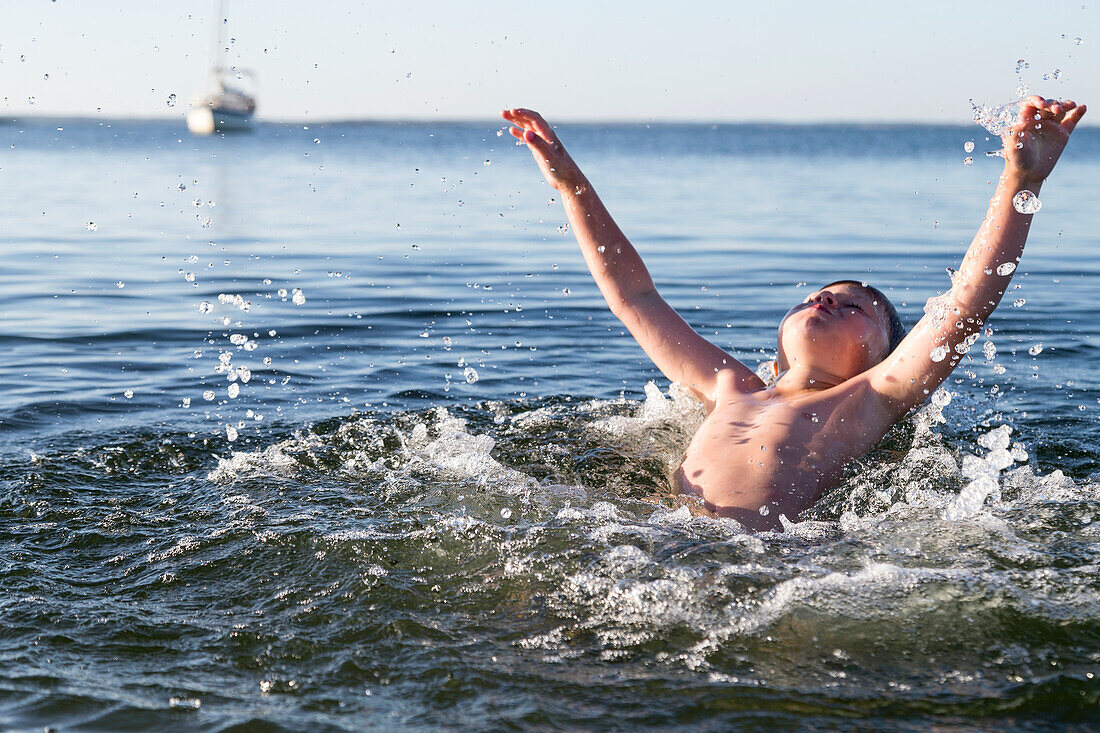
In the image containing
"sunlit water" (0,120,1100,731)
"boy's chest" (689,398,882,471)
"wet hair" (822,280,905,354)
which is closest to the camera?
"sunlit water" (0,120,1100,731)

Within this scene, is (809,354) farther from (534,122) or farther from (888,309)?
(534,122)

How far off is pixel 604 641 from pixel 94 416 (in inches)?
149

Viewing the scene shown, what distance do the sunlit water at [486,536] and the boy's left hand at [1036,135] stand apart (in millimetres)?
1187

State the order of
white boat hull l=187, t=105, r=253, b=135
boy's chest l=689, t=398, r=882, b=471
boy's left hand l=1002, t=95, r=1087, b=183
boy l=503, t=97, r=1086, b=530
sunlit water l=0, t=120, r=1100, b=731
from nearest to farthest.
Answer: sunlit water l=0, t=120, r=1100, b=731 → boy's left hand l=1002, t=95, r=1087, b=183 → boy l=503, t=97, r=1086, b=530 → boy's chest l=689, t=398, r=882, b=471 → white boat hull l=187, t=105, r=253, b=135

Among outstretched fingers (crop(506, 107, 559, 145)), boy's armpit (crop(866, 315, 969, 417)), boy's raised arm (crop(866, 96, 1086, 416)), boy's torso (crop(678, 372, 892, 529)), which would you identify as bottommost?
boy's torso (crop(678, 372, 892, 529))

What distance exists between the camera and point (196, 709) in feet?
8.54

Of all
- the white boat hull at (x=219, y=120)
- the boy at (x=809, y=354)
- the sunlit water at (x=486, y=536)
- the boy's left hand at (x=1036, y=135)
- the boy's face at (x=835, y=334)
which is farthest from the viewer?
the white boat hull at (x=219, y=120)

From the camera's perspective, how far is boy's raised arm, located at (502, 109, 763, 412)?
452 cm

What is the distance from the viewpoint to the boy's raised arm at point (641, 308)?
4.52 meters

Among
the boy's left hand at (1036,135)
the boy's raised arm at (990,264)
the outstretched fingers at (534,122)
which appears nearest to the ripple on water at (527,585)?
the boy's raised arm at (990,264)

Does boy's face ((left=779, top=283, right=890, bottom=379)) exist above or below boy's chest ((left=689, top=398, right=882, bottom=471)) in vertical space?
above

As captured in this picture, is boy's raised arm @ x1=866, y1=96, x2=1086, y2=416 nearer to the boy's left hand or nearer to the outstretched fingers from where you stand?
the boy's left hand

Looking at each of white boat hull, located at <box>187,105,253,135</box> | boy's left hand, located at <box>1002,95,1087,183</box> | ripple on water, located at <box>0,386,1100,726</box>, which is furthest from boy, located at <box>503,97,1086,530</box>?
white boat hull, located at <box>187,105,253,135</box>

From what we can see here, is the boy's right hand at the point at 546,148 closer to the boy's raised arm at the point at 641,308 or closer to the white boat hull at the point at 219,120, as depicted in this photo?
the boy's raised arm at the point at 641,308
